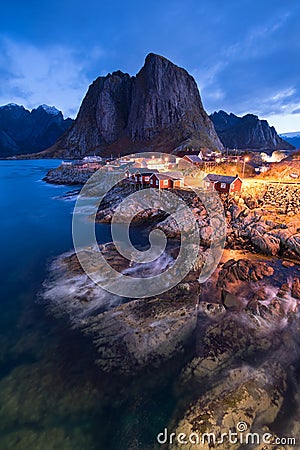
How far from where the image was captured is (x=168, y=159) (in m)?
68.0

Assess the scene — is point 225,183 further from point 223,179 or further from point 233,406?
point 233,406

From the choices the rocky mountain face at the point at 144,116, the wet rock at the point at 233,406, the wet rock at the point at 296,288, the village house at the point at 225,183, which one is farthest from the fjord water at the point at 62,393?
the rocky mountain face at the point at 144,116

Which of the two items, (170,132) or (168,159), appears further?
(170,132)

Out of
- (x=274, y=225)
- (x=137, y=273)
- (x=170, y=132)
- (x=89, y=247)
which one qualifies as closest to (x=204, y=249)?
(x=137, y=273)

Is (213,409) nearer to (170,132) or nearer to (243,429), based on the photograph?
(243,429)

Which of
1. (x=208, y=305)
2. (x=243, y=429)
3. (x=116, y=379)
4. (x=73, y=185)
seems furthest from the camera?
(x=73, y=185)

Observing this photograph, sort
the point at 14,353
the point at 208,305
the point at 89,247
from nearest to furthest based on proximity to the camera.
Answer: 1. the point at 14,353
2. the point at 208,305
3. the point at 89,247

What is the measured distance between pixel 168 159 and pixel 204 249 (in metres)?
52.4

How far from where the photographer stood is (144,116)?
12688 centimetres

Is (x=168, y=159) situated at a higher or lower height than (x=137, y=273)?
higher

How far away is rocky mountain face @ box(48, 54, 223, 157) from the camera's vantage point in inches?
4503

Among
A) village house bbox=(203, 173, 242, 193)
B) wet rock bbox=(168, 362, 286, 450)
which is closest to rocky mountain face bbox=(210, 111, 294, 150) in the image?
village house bbox=(203, 173, 242, 193)

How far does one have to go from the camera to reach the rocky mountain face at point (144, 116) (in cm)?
11438

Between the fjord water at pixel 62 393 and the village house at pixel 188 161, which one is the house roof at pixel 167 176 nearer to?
the village house at pixel 188 161
